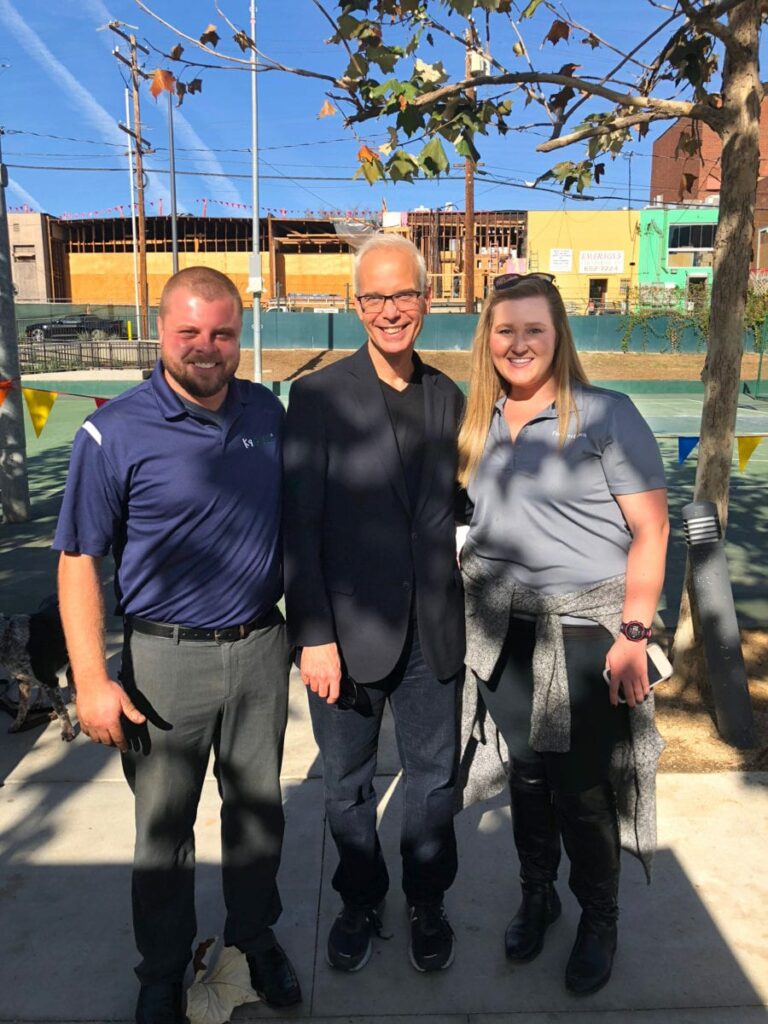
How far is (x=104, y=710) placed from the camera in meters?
2.06

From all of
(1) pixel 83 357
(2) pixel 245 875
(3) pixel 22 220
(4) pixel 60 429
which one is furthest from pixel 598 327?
(3) pixel 22 220

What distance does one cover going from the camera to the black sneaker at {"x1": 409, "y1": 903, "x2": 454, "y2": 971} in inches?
95.7

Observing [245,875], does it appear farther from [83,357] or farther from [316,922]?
[83,357]

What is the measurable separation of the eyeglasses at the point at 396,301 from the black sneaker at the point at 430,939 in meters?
1.77

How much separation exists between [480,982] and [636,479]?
1524mm

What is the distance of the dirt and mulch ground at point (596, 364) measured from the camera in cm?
2763

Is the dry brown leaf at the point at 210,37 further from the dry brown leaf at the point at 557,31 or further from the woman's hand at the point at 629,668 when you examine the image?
the woman's hand at the point at 629,668

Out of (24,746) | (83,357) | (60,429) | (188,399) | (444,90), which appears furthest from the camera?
(83,357)

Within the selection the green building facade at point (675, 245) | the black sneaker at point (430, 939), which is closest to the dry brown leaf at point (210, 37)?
the black sneaker at point (430, 939)

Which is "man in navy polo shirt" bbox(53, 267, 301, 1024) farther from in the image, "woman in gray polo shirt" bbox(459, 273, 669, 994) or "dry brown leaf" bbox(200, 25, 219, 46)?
"dry brown leaf" bbox(200, 25, 219, 46)

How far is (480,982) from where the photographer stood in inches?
94.3

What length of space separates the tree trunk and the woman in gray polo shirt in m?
1.81

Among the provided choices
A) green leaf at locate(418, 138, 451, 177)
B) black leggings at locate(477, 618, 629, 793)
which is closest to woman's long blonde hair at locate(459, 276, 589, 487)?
black leggings at locate(477, 618, 629, 793)

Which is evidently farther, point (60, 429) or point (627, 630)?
point (60, 429)
